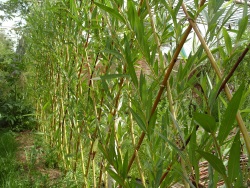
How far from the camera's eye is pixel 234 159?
320mm

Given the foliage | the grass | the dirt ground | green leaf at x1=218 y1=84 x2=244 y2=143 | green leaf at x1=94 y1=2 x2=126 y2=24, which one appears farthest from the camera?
the foliage

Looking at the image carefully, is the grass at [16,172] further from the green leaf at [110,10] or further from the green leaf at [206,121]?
the green leaf at [206,121]

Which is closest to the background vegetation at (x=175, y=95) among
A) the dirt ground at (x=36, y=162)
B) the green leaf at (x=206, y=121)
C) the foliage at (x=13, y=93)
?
the green leaf at (x=206, y=121)

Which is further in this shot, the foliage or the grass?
the foliage

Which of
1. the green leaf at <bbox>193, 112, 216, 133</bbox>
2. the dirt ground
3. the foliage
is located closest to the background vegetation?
the green leaf at <bbox>193, 112, 216, 133</bbox>

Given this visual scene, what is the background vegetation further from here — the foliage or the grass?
the foliage

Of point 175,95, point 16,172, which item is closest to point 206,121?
point 175,95

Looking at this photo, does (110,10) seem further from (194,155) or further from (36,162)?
(36,162)

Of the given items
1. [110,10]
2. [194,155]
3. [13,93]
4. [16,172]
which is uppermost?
[13,93]

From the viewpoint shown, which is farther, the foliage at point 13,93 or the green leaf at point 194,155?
the foliage at point 13,93

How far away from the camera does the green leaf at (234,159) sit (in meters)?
0.31

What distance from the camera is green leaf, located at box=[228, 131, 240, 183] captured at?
1.03 feet

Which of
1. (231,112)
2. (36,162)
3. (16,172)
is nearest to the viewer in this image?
(231,112)

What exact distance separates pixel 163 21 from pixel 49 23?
1.06 meters
